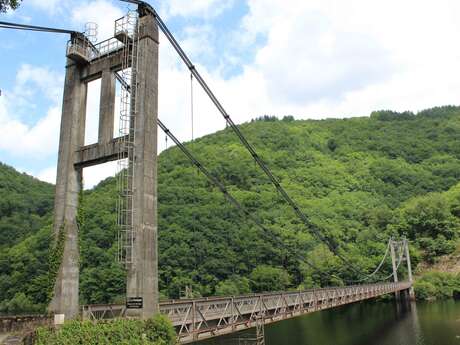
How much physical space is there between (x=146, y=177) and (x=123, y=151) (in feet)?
5.09

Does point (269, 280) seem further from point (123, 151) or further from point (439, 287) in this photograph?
point (123, 151)

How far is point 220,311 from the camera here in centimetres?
1708

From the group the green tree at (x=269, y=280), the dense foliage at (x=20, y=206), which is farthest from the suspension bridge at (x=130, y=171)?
the dense foliage at (x=20, y=206)

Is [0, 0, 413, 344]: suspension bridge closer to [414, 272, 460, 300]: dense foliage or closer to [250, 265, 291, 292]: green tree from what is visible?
[250, 265, 291, 292]: green tree

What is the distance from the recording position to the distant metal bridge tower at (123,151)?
13.4 m

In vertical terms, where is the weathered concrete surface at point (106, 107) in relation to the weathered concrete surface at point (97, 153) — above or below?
above

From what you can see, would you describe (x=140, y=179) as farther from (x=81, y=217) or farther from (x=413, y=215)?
(x=413, y=215)

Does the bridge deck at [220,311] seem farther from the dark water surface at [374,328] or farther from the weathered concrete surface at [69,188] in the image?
the dark water surface at [374,328]

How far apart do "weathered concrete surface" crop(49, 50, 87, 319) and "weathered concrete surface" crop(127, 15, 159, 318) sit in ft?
11.8

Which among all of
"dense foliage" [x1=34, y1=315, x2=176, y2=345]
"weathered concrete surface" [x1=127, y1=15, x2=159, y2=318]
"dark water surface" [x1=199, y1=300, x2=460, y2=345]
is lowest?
"dark water surface" [x1=199, y1=300, x2=460, y2=345]

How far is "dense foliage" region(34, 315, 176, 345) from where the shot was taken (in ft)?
40.9

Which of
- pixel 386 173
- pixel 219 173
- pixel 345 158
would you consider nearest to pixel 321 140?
pixel 345 158

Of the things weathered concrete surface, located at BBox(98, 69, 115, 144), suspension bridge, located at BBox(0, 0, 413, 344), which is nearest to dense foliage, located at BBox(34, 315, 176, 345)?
suspension bridge, located at BBox(0, 0, 413, 344)

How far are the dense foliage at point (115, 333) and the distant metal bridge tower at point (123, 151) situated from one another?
0.43m
